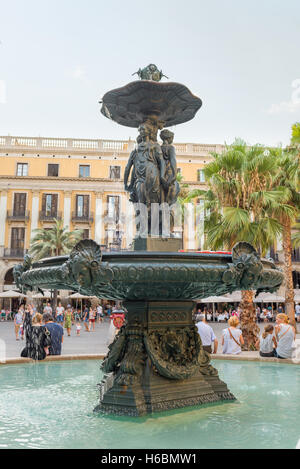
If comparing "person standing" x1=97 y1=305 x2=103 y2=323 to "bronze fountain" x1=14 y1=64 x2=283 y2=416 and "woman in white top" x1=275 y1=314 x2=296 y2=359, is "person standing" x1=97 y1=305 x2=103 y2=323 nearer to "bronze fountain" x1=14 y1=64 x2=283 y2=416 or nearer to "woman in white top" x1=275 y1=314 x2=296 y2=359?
"woman in white top" x1=275 y1=314 x2=296 y2=359

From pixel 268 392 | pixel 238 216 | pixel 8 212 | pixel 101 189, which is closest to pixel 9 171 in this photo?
pixel 8 212

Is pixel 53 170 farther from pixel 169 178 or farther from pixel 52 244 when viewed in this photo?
pixel 169 178

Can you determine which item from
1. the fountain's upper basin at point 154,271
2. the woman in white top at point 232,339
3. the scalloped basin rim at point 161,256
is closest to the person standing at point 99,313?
the woman in white top at point 232,339

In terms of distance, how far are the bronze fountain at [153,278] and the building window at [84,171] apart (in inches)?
1553

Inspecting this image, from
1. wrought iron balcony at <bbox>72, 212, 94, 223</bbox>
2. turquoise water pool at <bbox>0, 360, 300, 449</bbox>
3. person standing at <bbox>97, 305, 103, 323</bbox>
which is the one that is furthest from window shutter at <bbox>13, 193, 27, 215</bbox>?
turquoise water pool at <bbox>0, 360, 300, 449</bbox>

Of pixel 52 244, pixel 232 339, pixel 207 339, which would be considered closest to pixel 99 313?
pixel 52 244

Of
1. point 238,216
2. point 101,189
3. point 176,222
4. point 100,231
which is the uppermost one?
point 101,189

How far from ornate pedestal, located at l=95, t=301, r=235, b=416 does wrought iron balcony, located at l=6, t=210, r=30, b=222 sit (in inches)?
1595

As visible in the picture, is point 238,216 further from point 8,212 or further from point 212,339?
point 8,212

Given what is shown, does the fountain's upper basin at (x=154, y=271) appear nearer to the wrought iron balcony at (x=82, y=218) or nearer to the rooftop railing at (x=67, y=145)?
the rooftop railing at (x=67, y=145)

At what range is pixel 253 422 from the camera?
3.61 meters

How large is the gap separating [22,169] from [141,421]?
42.7 m

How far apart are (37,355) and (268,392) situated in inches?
147

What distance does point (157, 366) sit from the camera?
13.7 feet
